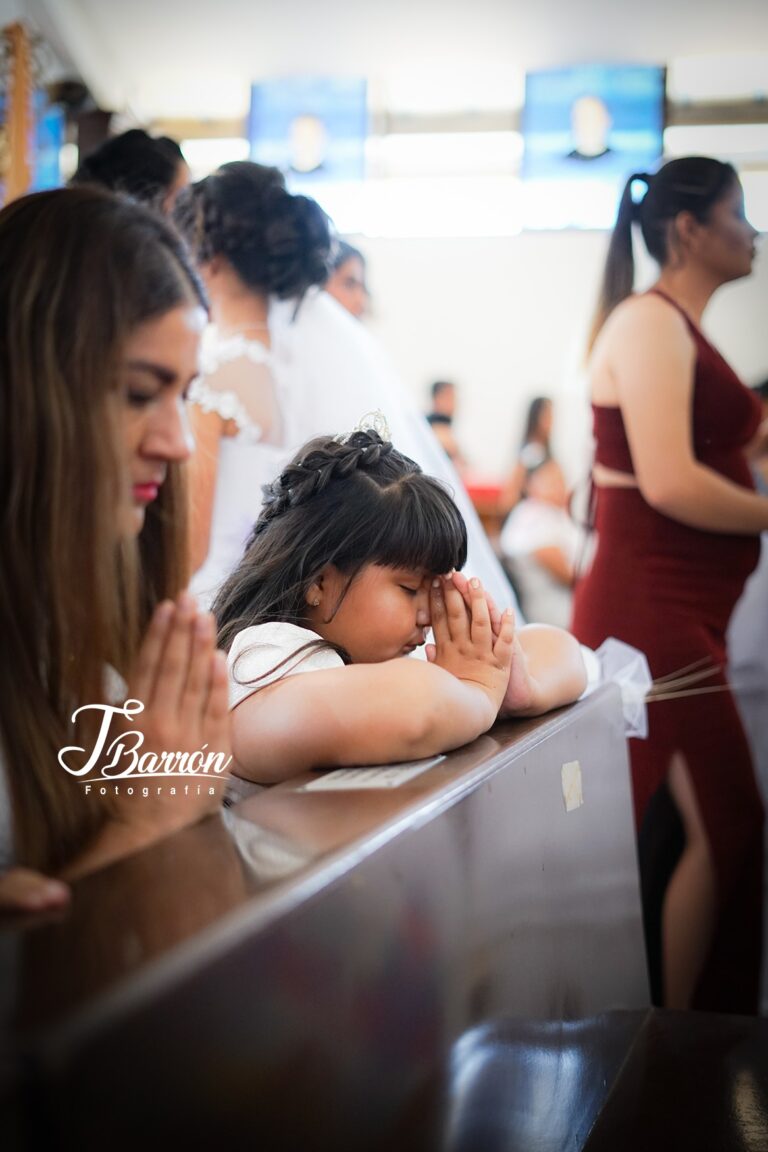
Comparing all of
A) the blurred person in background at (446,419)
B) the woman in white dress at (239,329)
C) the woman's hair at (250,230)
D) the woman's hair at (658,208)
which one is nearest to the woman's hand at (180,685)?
the woman in white dress at (239,329)

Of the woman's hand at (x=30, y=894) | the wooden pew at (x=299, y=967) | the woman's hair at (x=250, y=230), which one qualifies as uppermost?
the woman's hair at (x=250, y=230)

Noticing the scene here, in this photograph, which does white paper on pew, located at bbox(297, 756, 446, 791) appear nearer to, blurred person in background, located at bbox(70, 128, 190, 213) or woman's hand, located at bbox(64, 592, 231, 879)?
woman's hand, located at bbox(64, 592, 231, 879)

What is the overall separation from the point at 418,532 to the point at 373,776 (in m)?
0.29

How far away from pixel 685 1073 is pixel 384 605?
506 mm

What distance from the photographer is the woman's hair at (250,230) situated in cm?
152

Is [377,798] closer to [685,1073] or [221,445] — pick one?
[685,1073]

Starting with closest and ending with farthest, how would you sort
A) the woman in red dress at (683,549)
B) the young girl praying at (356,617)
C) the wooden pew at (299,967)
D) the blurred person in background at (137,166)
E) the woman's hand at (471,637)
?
the wooden pew at (299,967) → the young girl praying at (356,617) → the woman's hand at (471,637) → the blurred person in background at (137,166) → the woman in red dress at (683,549)

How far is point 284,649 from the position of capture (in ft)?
3.21

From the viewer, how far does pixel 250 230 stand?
5.02 ft

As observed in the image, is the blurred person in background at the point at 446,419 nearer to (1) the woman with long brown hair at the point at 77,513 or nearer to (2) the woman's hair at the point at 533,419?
(2) the woman's hair at the point at 533,419

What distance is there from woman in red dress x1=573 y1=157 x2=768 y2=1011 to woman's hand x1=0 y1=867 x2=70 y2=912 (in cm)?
137

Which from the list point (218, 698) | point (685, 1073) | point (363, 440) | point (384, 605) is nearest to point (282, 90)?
point (363, 440)

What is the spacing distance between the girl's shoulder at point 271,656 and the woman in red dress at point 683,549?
0.89m

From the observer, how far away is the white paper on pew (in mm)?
761
